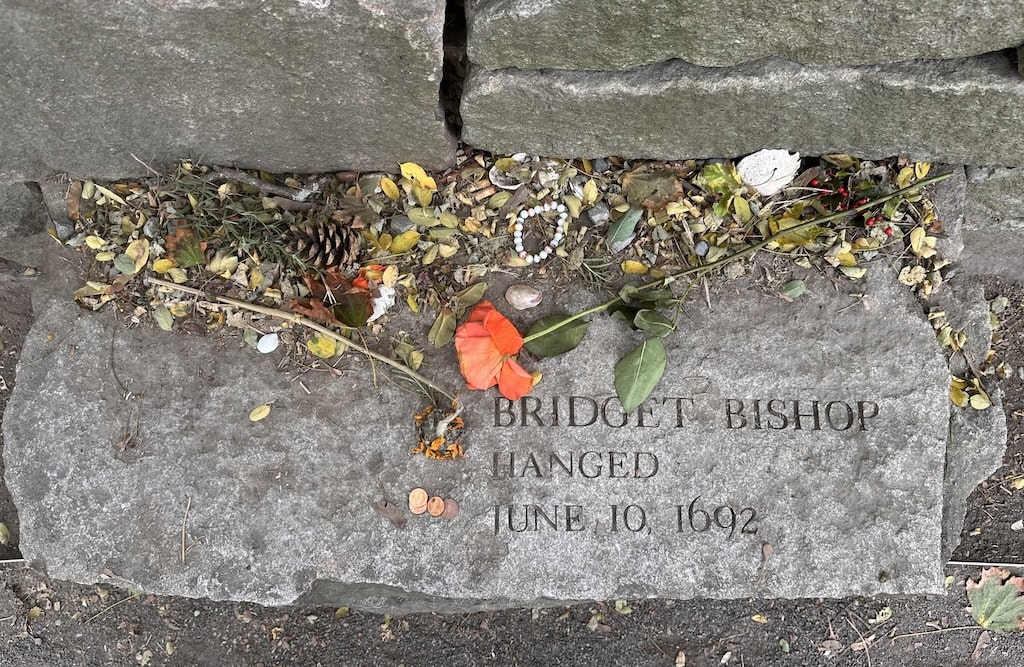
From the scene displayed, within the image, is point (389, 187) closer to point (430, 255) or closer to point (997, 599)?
point (430, 255)

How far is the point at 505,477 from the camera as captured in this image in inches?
76.8

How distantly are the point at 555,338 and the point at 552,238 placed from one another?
0.28m

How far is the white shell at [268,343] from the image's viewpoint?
1.98 meters

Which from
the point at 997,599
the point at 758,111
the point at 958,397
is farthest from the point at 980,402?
the point at 758,111

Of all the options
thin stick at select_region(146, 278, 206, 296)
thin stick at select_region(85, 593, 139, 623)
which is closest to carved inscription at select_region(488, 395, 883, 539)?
thin stick at select_region(146, 278, 206, 296)

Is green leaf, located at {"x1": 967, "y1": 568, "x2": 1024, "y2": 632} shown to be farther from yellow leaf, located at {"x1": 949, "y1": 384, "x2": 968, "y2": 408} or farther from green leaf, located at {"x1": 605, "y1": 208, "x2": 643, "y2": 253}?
green leaf, located at {"x1": 605, "y1": 208, "x2": 643, "y2": 253}

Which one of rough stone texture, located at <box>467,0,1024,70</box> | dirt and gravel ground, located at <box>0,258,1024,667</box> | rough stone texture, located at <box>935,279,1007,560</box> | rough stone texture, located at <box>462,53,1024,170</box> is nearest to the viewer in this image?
rough stone texture, located at <box>467,0,1024,70</box>

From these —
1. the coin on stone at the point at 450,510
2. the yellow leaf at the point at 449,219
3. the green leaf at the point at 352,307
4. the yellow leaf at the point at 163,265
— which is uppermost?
the yellow leaf at the point at 449,219

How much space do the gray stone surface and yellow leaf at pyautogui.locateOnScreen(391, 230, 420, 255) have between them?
8.6 inches

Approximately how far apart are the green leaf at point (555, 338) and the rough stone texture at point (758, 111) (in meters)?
0.44

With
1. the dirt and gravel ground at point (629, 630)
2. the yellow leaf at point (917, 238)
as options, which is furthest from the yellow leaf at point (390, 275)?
the yellow leaf at point (917, 238)

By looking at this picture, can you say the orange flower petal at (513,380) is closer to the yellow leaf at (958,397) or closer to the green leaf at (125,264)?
the green leaf at (125,264)

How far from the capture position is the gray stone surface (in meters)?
1.92

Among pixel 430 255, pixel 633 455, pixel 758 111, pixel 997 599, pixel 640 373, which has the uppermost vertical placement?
pixel 758 111
